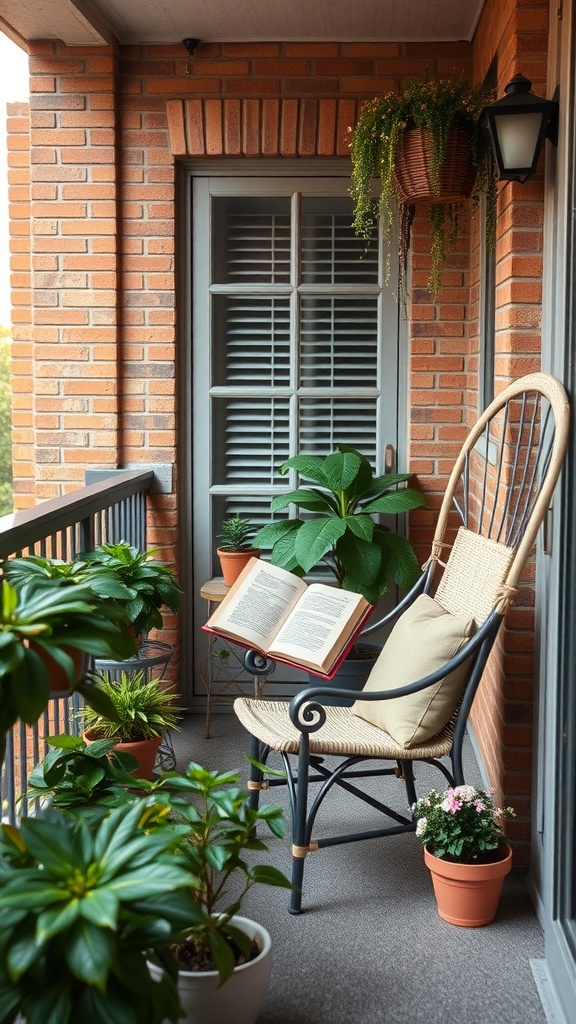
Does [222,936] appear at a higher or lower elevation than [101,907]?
lower

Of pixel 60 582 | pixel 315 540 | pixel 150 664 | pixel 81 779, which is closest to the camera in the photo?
pixel 60 582

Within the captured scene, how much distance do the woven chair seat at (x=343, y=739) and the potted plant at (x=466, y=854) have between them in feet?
0.47

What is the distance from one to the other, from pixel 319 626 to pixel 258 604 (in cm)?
21

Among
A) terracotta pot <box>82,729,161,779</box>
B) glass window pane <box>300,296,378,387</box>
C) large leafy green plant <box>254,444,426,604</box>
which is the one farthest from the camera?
glass window pane <box>300,296,378,387</box>

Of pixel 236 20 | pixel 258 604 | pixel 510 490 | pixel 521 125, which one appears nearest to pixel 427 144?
pixel 521 125

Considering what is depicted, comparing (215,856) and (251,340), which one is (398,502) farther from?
(215,856)

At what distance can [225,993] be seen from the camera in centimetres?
191

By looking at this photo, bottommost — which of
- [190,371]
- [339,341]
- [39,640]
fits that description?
[39,640]

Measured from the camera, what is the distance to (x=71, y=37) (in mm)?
3984

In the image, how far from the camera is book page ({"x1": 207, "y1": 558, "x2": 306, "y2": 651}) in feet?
9.60

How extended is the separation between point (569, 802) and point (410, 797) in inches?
33.3

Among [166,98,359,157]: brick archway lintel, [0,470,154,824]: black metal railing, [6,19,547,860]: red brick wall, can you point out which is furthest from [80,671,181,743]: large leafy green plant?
[166,98,359,157]: brick archway lintel

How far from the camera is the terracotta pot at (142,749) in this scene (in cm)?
295

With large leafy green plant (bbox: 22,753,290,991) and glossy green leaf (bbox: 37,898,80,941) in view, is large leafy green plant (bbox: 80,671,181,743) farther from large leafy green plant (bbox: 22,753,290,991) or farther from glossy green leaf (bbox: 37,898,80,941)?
glossy green leaf (bbox: 37,898,80,941)
